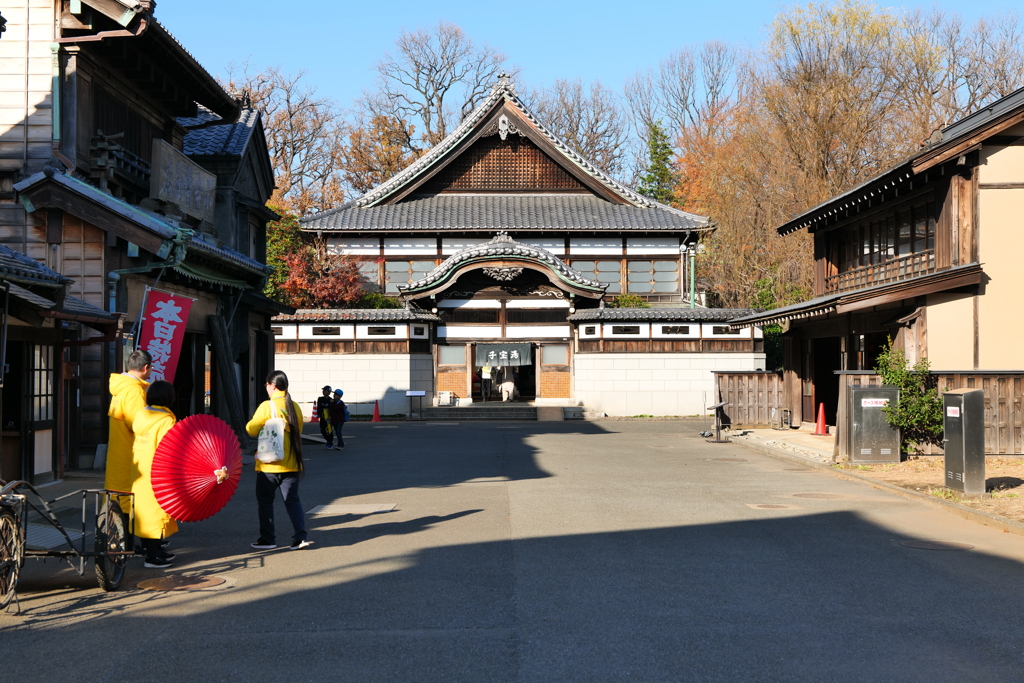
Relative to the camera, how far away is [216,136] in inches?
923

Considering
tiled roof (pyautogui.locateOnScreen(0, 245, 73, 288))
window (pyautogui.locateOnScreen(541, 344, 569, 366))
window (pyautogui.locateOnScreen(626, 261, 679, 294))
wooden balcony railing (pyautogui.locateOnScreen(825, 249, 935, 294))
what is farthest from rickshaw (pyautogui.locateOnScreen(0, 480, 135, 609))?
window (pyautogui.locateOnScreen(626, 261, 679, 294))

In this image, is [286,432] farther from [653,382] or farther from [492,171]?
[492,171]

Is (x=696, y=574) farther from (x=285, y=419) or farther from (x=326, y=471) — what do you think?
(x=326, y=471)

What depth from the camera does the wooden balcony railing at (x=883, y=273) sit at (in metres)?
20.2

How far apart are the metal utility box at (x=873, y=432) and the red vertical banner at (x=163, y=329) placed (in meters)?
12.0

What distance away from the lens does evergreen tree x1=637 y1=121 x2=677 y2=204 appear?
174 feet

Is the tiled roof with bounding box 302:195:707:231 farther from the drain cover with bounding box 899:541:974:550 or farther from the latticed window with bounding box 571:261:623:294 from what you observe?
the drain cover with bounding box 899:541:974:550

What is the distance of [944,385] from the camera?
1720cm

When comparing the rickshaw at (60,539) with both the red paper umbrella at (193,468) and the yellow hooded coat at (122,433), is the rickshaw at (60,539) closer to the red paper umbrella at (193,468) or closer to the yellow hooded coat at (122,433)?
the yellow hooded coat at (122,433)

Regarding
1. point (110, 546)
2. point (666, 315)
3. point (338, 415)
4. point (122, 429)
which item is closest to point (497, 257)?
point (666, 315)

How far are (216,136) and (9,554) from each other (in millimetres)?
18595

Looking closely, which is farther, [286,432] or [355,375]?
[355,375]

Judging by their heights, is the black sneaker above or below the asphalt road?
above

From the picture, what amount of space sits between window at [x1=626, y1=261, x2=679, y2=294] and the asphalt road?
25896 millimetres
